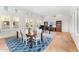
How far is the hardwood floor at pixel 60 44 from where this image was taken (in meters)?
2.18

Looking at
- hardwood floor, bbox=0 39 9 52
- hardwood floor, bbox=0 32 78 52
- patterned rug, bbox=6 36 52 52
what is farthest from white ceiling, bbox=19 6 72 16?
hardwood floor, bbox=0 39 9 52

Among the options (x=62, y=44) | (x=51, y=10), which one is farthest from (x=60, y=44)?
(x=51, y=10)

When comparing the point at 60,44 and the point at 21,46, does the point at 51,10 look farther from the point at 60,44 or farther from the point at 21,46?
the point at 21,46

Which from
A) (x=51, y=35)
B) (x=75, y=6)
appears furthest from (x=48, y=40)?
(x=75, y=6)

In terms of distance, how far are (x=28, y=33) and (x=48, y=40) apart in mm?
443

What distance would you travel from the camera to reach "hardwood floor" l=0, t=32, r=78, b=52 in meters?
2.18

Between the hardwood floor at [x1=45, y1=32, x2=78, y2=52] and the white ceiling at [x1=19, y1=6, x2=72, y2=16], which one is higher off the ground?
the white ceiling at [x1=19, y1=6, x2=72, y2=16]

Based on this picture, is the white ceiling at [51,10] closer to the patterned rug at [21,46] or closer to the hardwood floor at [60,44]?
the hardwood floor at [60,44]

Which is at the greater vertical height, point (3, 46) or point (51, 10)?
point (51, 10)

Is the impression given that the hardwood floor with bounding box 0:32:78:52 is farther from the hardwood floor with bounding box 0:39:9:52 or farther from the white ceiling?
the white ceiling

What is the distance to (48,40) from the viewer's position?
7.54 ft

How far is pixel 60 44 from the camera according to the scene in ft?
7.34

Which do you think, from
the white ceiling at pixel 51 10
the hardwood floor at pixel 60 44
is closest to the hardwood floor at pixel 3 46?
the hardwood floor at pixel 60 44

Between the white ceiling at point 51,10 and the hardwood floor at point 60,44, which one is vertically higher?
the white ceiling at point 51,10
